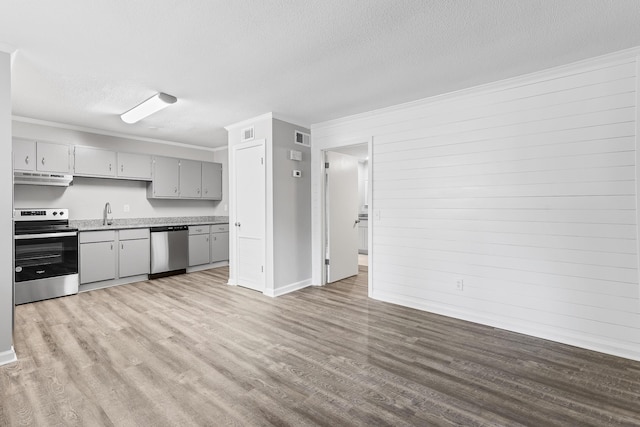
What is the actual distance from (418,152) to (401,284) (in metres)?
1.66

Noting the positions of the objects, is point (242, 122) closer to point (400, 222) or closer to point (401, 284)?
point (400, 222)

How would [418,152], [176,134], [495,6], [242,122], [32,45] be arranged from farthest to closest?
1. [176,134]
2. [242,122]
3. [418,152]
4. [32,45]
5. [495,6]

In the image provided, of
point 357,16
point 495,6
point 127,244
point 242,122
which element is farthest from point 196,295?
point 495,6

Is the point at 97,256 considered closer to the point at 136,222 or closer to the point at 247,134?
the point at 136,222

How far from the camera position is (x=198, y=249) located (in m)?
5.89

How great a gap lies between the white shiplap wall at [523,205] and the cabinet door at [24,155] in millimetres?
4794

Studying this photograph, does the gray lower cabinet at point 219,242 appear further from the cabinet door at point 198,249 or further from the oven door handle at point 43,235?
the oven door handle at point 43,235

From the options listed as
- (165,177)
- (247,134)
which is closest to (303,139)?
(247,134)

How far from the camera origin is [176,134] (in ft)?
18.2

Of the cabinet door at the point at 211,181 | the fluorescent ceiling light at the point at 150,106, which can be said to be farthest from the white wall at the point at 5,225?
the cabinet door at the point at 211,181

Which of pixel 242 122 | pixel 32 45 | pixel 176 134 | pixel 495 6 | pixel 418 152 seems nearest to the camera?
pixel 495 6

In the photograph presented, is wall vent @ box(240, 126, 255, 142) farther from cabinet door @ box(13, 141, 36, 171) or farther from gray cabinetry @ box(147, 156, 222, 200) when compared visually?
cabinet door @ box(13, 141, 36, 171)

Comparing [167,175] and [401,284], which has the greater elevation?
[167,175]

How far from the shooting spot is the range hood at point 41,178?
167 inches
